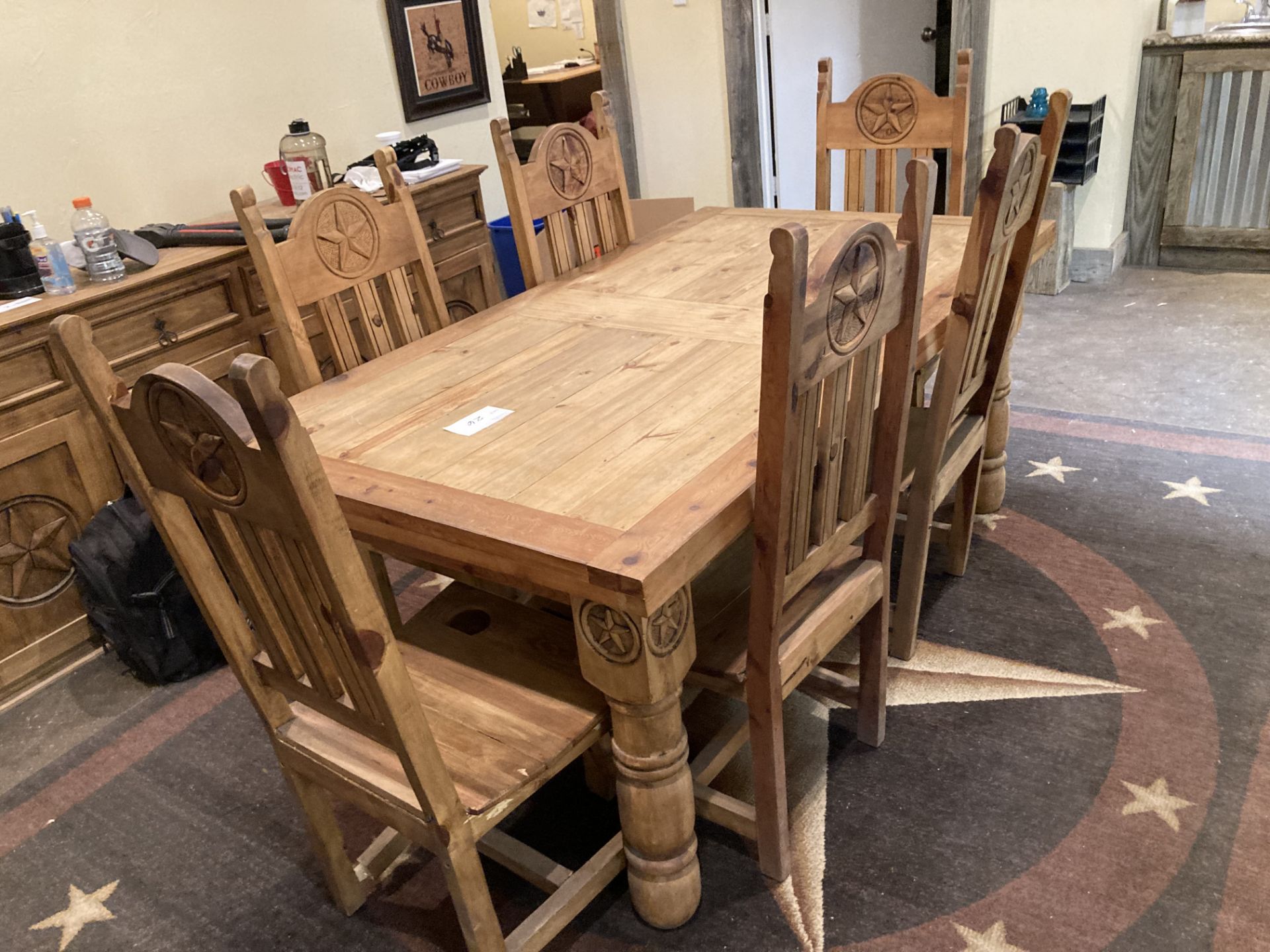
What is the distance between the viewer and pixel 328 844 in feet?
5.26

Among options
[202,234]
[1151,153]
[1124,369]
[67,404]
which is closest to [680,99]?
[1151,153]

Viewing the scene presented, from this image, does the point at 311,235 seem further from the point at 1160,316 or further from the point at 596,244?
the point at 1160,316

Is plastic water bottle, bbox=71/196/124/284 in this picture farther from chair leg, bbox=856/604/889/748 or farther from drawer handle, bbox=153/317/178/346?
chair leg, bbox=856/604/889/748

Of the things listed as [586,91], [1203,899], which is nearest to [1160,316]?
[1203,899]

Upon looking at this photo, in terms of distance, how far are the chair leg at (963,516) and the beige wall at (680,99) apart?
279cm

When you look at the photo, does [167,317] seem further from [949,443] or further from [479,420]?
[949,443]

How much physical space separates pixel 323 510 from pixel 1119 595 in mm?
1914

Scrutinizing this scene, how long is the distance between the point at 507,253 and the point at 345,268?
1848mm

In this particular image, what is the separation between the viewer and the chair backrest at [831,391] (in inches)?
47.1

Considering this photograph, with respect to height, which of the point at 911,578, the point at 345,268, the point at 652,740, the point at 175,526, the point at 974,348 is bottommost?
the point at 911,578

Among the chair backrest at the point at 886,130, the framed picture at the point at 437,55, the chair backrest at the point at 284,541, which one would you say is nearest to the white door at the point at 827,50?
the framed picture at the point at 437,55

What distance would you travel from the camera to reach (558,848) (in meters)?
1.79

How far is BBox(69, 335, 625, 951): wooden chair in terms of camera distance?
0.99 meters

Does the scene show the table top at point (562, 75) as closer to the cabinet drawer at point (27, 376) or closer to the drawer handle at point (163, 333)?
the drawer handle at point (163, 333)
